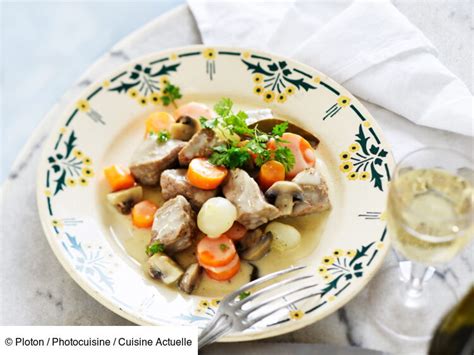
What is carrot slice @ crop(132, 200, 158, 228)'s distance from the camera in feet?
8.20

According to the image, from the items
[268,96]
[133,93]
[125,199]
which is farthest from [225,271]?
[133,93]

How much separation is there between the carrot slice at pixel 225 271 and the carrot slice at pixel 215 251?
1 centimetres

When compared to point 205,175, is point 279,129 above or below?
above

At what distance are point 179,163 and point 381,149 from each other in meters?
0.76

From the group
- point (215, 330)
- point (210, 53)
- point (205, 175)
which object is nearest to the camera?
point (215, 330)

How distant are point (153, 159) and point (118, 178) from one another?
0.53 feet

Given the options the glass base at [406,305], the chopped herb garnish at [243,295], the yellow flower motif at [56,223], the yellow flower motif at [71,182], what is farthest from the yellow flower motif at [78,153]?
the glass base at [406,305]

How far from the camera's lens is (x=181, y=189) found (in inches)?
97.0

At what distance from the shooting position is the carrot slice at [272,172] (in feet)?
8.02

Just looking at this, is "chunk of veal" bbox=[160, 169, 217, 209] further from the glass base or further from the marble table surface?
the glass base

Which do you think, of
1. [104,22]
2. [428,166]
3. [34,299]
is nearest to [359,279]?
[428,166]

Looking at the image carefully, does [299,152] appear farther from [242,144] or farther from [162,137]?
[162,137]

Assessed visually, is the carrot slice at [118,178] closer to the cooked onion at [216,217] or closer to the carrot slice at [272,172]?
the cooked onion at [216,217]

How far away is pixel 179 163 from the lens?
2613 mm
